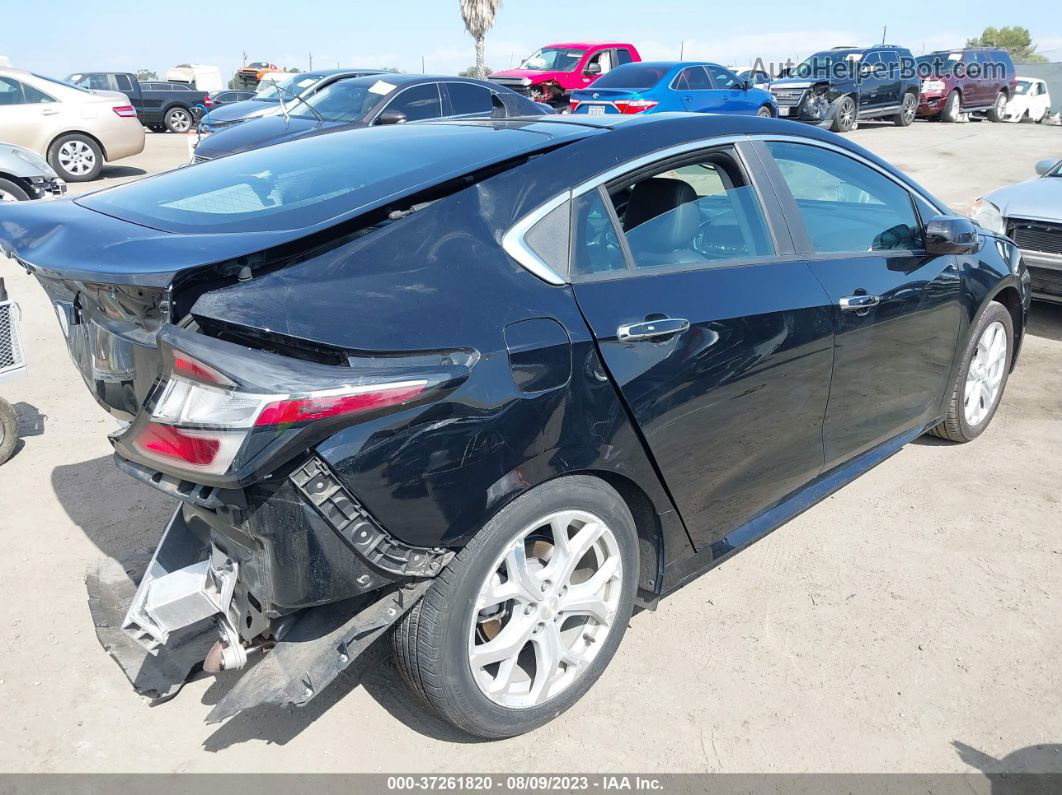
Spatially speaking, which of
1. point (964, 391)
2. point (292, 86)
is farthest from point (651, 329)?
point (292, 86)

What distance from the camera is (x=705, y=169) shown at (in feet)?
10.2

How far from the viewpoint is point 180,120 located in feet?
84.6

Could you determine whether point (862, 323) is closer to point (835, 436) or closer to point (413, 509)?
point (835, 436)

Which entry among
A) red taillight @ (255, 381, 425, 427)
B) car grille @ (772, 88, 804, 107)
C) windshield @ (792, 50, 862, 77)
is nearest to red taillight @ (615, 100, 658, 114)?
car grille @ (772, 88, 804, 107)

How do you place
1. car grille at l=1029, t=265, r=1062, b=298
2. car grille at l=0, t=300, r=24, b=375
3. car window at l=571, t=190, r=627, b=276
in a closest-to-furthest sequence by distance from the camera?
1. car window at l=571, t=190, r=627, b=276
2. car grille at l=0, t=300, r=24, b=375
3. car grille at l=1029, t=265, r=1062, b=298

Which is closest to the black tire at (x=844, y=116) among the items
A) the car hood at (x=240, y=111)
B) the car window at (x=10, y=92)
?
the car hood at (x=240, y=111)

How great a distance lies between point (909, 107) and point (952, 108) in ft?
9.32

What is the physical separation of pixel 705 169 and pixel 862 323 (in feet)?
2.87

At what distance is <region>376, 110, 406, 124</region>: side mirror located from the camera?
10102 mm

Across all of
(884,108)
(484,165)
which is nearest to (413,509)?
(484,165)

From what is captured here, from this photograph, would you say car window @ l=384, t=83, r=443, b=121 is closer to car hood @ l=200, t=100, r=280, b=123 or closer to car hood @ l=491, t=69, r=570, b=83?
car hood @ l=200, t=100, r=280, b=123

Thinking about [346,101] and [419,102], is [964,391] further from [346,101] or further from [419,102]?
[346,101]

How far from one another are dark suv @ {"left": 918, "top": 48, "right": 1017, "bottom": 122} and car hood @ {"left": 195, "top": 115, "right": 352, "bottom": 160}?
19.0m

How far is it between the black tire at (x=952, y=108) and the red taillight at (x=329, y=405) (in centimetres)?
2631
